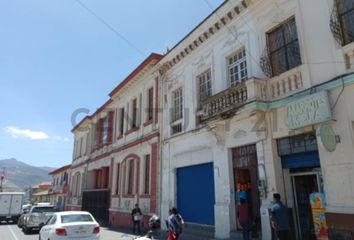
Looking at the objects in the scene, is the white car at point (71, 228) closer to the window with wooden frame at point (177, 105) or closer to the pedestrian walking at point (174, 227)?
the pedestrian walking at point (174, 227)

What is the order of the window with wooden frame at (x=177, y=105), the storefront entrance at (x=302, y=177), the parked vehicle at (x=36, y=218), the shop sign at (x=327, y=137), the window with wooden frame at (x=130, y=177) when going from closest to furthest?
the shop sign at (x=327, y=137)
the storefront entrance at (x=302, y=177)
the window with wooden frame at (x=177, y=105)
the parked vehicle at (x=36, y=218)
the window with wooden frame at (x=130, y=177)

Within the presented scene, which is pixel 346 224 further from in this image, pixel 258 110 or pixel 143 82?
pixel 143 82

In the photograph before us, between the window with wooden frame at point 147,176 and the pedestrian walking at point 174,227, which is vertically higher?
the window with wooden frame at point 147,176

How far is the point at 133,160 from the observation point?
19406mm

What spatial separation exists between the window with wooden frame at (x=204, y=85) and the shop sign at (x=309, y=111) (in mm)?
5023

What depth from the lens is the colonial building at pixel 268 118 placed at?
7.63m

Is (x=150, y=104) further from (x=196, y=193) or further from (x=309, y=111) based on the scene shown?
(x=309, y=111)

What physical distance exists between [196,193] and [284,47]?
287 inches

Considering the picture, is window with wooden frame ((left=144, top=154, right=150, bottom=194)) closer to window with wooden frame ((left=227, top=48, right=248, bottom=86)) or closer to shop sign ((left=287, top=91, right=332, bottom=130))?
window with wooden frame ((left=227, top=48, right=248, bottom=86))

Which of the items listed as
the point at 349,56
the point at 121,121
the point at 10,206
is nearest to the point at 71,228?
the point at 349,56

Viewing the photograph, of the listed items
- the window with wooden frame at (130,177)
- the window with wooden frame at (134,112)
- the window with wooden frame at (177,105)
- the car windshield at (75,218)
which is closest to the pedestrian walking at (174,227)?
the car windshield at (75,218)

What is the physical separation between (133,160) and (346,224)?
1433cm

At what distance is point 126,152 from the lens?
20.3 m

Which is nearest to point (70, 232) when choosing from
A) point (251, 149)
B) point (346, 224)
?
point (251, 149)
